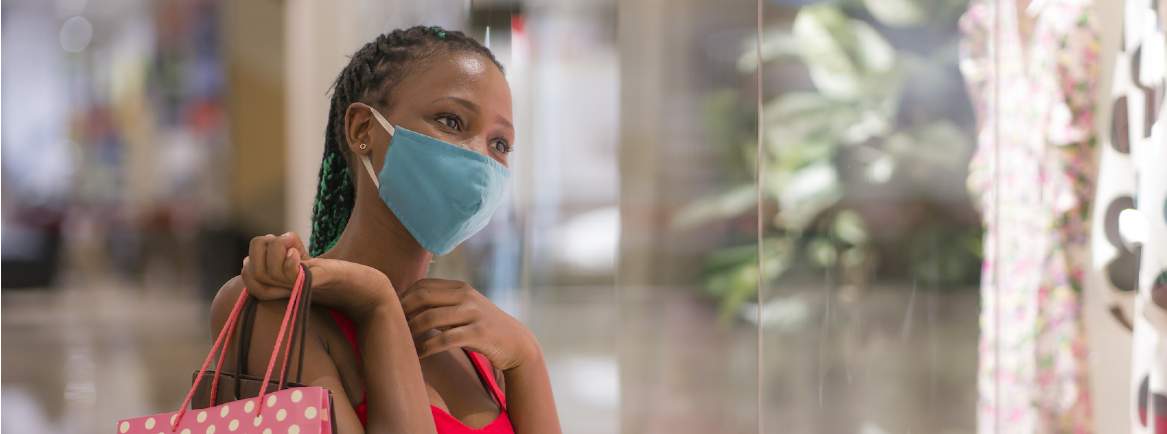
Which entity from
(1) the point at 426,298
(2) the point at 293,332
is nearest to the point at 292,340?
(2) the point at 293,332

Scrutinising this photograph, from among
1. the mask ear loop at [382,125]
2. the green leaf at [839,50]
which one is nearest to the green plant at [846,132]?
the green leaf at [839,50]

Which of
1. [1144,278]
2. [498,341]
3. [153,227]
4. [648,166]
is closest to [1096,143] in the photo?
[1144,278]

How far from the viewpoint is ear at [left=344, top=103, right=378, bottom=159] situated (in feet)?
3.46

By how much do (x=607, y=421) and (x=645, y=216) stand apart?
0.46 m

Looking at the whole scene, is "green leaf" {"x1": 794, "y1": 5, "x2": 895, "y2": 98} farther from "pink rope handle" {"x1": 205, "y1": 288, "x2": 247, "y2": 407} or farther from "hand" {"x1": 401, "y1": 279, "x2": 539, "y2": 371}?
"pink rope handle" {"x1": 205, "y1": 288, "x2": 247, "y2": 407}

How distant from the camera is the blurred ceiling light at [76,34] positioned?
6.10ft

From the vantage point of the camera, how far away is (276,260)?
868mm

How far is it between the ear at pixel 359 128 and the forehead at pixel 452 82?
0.12 ft

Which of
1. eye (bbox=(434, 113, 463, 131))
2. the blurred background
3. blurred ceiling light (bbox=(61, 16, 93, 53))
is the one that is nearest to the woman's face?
eye (bbox=(434, 113, 463, 131))

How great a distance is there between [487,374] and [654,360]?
1.23 meters

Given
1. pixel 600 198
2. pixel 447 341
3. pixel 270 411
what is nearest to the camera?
pixel 270 411

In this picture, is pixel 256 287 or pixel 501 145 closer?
pixel 256 287

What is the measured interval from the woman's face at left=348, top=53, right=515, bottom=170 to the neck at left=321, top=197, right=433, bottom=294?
6cm

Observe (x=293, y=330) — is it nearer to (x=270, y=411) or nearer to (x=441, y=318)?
(x=270, y=411)
